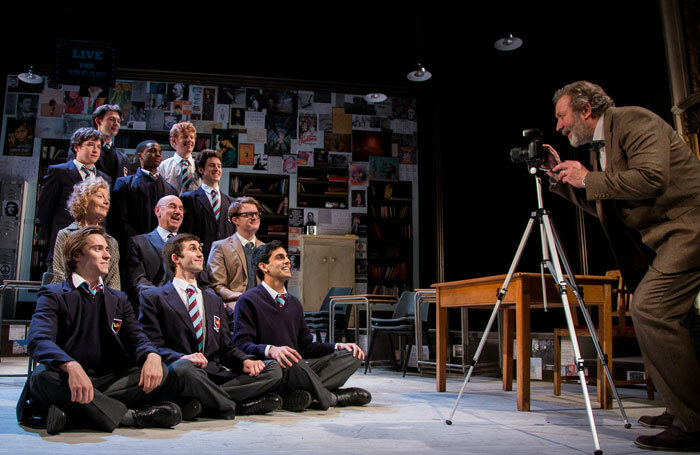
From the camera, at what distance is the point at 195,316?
110 inches

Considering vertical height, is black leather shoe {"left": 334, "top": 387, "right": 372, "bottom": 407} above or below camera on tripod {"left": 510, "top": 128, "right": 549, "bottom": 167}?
below

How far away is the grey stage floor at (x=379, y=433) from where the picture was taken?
1915mm

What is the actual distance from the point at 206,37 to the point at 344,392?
6483mm

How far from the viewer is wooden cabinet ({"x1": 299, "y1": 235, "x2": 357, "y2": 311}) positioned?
8.74 metres

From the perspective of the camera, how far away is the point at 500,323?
5.32m

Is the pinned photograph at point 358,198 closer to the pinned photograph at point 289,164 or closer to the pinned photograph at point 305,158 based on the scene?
the pinned photograph at point 305,158

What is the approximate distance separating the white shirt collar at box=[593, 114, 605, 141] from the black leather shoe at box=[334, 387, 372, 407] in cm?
178

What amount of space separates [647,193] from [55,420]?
2.37 m

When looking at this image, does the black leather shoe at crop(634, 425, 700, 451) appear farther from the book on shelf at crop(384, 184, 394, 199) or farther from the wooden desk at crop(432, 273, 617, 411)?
the book on shelf at crop(384, 184, 394, 199)

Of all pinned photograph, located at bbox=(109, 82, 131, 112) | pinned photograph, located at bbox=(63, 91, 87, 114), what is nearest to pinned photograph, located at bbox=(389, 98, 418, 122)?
pinned photograph, located at bbox=(109, 82, 131, 112)

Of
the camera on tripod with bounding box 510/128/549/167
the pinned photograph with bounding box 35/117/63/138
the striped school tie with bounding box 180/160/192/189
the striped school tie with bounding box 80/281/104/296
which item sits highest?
the pinned photograph with bounding box 35/117/63/138

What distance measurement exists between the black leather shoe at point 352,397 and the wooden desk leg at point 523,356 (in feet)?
2.70

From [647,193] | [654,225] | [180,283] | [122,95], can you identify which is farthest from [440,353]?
[122,95]

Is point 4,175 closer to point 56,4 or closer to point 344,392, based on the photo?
point 56,4
